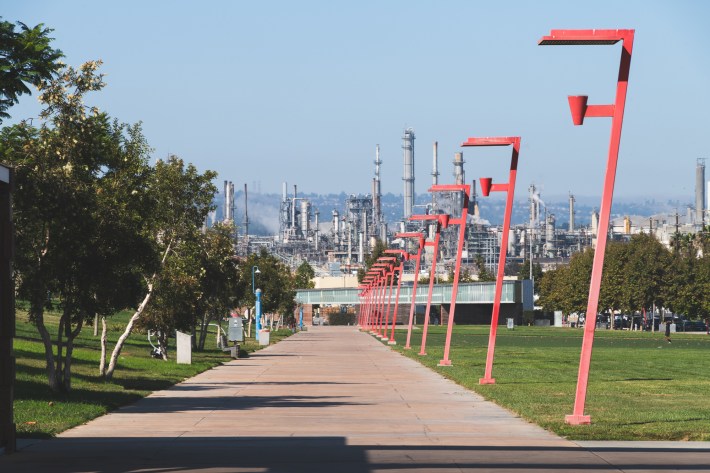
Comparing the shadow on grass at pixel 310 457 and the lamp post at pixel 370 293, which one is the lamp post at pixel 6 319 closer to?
the shadow on grass at pixel 310 457

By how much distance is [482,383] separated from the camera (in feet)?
115

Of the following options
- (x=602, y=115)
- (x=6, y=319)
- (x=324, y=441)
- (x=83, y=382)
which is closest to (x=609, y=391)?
(x=602, y=115)

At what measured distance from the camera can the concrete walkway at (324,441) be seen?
1652 centimetres

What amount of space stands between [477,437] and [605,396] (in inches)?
441

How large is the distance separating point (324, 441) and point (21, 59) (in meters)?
9.70

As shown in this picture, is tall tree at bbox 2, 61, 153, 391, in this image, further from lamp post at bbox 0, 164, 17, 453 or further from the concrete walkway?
lamp post at bbox 0, 164, 17, 453

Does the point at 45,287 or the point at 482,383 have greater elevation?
the point at 45,287

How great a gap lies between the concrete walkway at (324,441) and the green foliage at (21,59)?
6.24 metres

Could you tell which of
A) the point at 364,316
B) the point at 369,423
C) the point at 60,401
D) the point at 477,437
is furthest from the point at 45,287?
the point at 364,316

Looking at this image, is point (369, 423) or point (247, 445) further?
point (369, 423)

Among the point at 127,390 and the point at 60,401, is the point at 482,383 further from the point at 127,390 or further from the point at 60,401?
the point at 60,401

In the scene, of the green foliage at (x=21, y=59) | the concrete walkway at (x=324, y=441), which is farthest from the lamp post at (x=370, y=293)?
the green foliage at (x=21, y=59)

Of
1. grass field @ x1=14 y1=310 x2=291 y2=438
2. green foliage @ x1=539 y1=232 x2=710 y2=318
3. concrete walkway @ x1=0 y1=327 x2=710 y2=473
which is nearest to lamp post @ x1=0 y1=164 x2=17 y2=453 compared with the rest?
concrete walkway @ x1=0 y1=327 x2=710 y2=473

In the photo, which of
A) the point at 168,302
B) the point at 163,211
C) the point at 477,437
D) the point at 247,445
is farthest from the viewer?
the point at 168,302
